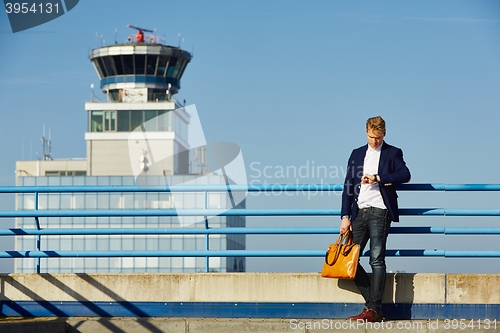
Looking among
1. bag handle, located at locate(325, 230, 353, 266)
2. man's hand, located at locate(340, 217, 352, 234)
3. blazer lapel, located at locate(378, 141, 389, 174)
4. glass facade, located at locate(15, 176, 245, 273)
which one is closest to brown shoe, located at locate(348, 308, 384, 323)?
bag handle, located at locate(325, 230, 353, 266)

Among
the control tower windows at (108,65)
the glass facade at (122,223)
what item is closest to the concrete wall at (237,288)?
the control tower windows at (108,65)

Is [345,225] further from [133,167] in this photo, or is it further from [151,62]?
[133,167]

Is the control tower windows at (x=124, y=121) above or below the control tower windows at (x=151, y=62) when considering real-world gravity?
below

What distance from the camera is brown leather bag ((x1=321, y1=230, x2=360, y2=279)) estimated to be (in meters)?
7.92

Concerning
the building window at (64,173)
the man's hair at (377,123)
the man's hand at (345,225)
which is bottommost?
the man's hand at (345,225)

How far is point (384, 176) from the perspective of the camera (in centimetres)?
780

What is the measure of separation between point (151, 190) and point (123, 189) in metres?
0.31

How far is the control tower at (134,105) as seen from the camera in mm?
114875

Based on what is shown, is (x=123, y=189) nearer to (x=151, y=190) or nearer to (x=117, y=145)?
(x=151, y=190)

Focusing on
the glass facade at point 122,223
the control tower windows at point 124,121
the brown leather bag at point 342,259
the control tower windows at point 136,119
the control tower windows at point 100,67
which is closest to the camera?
the brown leather bag at point 342,259

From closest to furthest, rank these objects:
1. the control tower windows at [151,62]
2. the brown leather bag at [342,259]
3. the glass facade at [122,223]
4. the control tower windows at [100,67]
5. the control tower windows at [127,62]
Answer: the brown leather bag at [342,259]
the control tower windows at [151,62]
the control tower windows at [127,62]
the control tower windows at [100,67]
the glass facade at [122,223]

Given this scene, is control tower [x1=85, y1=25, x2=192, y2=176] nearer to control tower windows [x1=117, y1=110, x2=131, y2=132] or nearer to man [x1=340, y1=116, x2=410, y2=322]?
control tower windows [x1=117, y1=110, x2=131, y2=132]

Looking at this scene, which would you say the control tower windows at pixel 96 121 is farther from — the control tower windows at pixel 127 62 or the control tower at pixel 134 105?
the control tower windows at pixel 127 62

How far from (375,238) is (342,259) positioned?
0.39 m
